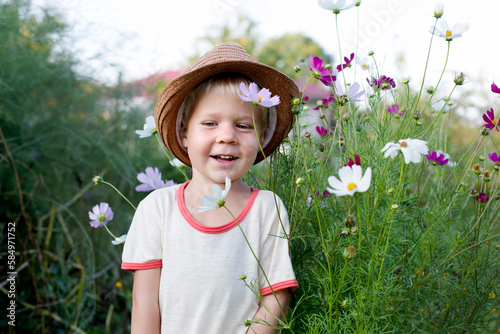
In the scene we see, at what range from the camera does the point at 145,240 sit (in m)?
1.08

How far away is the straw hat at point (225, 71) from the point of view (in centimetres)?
105

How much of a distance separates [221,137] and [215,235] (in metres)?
0.22

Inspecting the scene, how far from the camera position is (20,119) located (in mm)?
2135

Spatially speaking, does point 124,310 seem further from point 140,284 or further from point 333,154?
point 333,154

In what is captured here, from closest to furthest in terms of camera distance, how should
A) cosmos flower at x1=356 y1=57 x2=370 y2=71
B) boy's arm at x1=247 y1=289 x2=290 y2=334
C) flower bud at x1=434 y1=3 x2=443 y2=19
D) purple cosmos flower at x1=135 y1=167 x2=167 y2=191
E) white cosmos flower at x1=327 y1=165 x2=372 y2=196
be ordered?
white cosmos flower at x1=327 y1=165 x2=372 y2=196, flower bud at x1=434 y1=3 x2=443 y2=19, boy's arm at x1=247 y1=289 x2=290 y2=334, cosmos flower at x1=356 y1=57 x2=370 y2=71, purple cosmos flower at x1=135 y1=167 x2=167 y2=191

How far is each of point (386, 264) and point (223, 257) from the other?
362mm

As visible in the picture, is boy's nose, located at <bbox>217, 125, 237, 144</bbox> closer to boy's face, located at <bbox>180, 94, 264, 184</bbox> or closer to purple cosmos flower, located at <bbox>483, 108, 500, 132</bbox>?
boy's face, located at <bbox>180, 94, 264, 184</bbox>

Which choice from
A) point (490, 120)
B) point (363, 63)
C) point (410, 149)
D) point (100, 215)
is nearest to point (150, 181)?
point (100, 215)

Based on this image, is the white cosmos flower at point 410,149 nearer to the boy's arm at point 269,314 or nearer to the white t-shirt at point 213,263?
the white t-shirt at point 213,263

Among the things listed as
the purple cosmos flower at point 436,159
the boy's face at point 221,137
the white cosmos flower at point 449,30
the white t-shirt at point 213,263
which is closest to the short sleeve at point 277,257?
the white t-shirt at point 213,263

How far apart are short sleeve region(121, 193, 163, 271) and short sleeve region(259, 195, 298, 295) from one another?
0.25 meters

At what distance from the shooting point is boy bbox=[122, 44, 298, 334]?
1021mm

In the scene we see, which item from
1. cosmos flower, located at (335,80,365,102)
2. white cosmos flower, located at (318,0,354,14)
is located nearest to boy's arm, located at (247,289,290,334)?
cosmos flower, located at (335,80,365,102)

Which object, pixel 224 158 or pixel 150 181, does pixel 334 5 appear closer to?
pixel 224 158
